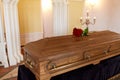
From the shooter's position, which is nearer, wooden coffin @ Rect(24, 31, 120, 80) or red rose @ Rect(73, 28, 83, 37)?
wooden coffin @ Rect(24, 31, 120, 80)

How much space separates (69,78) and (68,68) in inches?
4.8

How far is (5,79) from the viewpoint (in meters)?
2.73

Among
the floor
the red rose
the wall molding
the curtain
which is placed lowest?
the floor

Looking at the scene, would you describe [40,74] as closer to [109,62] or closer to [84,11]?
[109,62]

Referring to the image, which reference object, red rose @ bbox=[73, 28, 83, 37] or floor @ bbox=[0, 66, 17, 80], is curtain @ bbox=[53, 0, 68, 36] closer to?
floor @ bbox=[0, 66, 17, 80]

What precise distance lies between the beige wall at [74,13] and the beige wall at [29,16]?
69.4 inches

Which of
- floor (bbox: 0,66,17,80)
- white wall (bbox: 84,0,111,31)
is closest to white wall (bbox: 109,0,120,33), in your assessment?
white wall (bbox: 84,0,111,31)

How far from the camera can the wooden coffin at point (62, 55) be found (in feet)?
4.28

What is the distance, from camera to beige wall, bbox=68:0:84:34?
12.9ft

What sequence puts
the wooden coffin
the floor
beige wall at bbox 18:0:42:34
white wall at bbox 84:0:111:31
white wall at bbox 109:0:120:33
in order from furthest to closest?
1. beige wall at bbox 18:0:42:34
2. white wall at bbox 84:0:111:31
3. white wall at bbox 109:0:120:33
4. the floor
5. the wooden coffin

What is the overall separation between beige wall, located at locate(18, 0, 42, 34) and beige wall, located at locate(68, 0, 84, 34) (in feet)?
5.78

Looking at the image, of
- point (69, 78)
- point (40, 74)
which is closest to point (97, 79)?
point (69, 78)

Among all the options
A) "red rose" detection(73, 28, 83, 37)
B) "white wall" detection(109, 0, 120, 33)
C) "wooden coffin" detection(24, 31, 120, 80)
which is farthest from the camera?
"white wall" detection(109, 0, 120, 33)

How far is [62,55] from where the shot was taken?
1362 mm
